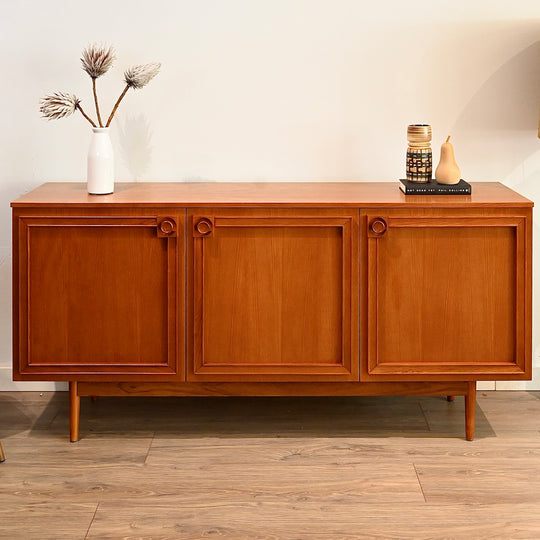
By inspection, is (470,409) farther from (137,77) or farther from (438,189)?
(137,77)

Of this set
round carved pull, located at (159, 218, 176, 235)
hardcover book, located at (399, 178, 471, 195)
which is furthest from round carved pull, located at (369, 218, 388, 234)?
round carved pull, located at (159, 218, 176, 235)

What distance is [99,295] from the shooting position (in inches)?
110

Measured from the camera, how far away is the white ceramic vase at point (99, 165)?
289cm

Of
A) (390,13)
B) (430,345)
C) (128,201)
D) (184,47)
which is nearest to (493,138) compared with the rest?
(390,13)

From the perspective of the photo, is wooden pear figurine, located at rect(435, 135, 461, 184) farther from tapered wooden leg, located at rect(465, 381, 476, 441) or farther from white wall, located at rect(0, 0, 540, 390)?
tapered wooden leg, located at rect(465, 381, 476, 441)

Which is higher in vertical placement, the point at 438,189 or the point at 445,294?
the point at 438,189

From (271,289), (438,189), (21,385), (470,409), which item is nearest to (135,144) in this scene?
(271,289)

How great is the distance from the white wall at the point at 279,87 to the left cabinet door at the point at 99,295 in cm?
56

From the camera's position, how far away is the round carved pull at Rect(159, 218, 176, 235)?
273 cm

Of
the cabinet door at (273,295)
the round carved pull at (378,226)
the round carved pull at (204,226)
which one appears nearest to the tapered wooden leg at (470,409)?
the cabinet door at (273,295)

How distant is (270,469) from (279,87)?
137cm

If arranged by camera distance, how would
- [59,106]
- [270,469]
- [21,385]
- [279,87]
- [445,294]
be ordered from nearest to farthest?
1. [270,469]
2. [445,294]
3. [59,106]
4. [279,87]
5. [21,385]

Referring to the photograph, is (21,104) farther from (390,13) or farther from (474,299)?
(474,299)

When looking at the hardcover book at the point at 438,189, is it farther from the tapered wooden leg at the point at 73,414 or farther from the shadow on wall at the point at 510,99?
the tapered wooden leg at the point at 73,414
